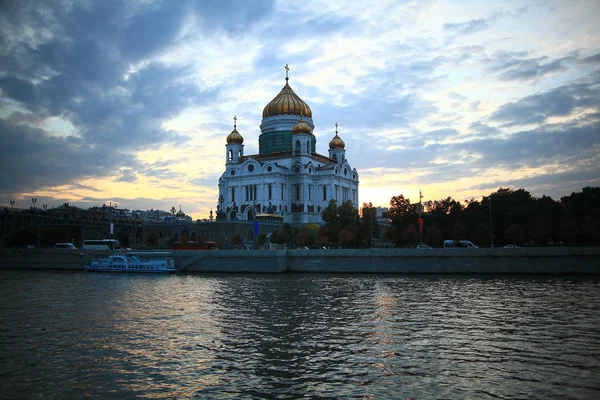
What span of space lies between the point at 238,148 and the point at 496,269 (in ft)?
204

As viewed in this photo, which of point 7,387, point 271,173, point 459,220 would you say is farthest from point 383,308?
point 271,173

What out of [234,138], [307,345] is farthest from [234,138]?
[307,345]

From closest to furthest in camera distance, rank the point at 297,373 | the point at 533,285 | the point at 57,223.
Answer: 1. the point at 297,373
2. the point at 533,285
3. the point at 57,223

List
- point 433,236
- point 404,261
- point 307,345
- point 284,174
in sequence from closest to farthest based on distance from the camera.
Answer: point 307,345 < point 404,261 < point 433,236 < point 284,174

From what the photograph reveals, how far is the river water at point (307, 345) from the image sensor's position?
13.4 meters

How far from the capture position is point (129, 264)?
186ft

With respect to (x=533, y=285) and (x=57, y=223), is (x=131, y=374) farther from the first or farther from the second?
(x=57, y=223)

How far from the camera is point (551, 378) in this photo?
13906 mm

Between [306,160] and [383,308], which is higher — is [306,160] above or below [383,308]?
above

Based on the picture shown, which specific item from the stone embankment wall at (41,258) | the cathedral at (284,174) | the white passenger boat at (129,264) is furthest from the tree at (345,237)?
the stone embankment wall at (41,258)

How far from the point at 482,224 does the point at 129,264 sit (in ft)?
133

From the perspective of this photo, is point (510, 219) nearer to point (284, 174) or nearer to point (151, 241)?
point (284, 174)

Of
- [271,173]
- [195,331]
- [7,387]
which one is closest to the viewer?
[7,387]

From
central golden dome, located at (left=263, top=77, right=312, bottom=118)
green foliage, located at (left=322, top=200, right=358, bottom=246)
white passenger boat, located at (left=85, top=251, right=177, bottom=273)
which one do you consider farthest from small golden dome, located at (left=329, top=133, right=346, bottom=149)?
white passenger boat, located at (left=85, top=251, right=177, bottom=273)
